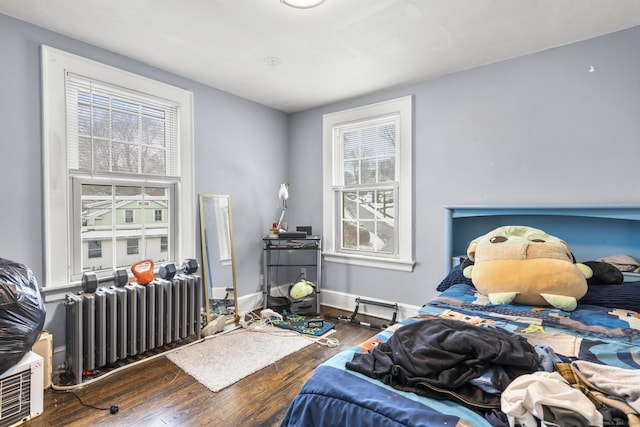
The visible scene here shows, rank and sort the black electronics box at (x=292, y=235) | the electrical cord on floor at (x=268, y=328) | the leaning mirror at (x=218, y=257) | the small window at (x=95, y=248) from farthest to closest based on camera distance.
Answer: the black electronics box at (x=292, y=235)
the leaning mirror at (x=218, y=257)
the electrical cord on floor at (x=268, y=328)
the small window at (x=95, y=248)

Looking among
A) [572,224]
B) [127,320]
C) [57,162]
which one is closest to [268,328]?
[127,320]

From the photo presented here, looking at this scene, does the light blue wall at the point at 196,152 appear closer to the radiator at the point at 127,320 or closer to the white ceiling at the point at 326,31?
the white ceiling at the point at 326,31

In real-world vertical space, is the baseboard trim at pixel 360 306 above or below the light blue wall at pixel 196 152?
below

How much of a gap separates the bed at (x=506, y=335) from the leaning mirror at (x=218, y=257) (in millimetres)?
2094

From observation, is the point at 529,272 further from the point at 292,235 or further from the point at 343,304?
the point at 292,235

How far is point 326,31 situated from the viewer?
2236mm

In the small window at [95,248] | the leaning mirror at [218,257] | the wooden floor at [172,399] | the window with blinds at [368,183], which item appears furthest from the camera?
the window with blinds at [368,183]

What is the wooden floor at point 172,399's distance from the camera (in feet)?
Answer: 5.90

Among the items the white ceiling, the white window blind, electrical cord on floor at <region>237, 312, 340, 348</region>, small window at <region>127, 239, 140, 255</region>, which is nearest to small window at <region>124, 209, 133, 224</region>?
small window at <region>127, 239, 140, 255</region>

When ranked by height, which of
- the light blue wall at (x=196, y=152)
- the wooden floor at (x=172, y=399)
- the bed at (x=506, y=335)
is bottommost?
the wooden floor at (x=172, y=399)

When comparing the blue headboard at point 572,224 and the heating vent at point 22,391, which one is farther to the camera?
the blue headboard at point 572,224

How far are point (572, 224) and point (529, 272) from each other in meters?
0.83

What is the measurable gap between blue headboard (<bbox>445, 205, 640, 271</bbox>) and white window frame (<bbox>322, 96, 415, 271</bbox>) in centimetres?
49

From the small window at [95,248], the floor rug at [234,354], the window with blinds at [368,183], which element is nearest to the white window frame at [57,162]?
the small window at [95,248]
